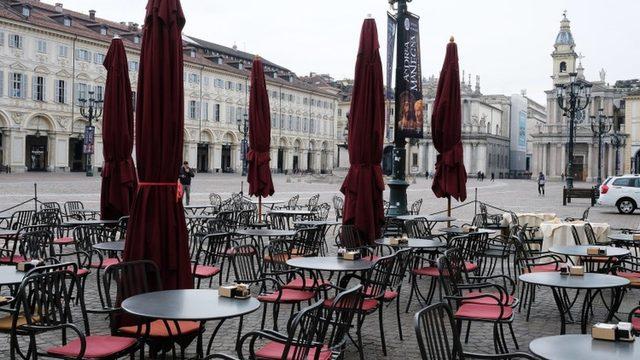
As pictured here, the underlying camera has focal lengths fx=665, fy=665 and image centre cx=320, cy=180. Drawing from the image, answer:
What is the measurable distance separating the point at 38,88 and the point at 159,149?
5048 centimetres

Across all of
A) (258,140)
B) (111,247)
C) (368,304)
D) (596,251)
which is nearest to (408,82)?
(258,140)

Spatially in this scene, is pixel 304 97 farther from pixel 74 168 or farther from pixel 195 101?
pixel 74 168

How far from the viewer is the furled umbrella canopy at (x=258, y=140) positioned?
Result: 536 inches

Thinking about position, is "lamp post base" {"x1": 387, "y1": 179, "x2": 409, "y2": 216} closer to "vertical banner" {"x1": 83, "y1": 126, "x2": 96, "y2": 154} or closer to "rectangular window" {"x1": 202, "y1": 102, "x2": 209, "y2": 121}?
"vertical banner" {"x1": 83, "y1": 126, "x2": 96, "y2": 154}

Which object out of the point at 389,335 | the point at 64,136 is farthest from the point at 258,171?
the point at 64,136

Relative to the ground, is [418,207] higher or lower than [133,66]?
lower

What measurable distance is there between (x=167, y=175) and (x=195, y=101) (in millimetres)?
62310

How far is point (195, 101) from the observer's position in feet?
221

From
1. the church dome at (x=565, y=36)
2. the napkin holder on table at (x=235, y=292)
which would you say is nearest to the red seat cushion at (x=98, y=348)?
the napkin holder on table at (x=235, y=292)

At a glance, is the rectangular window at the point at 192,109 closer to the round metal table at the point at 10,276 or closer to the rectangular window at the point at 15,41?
the rectangular window at the point at 15,41

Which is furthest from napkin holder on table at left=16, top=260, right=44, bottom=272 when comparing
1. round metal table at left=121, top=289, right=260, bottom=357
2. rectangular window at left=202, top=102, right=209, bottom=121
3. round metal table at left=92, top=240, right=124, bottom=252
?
rectangular window at left=202, top=102, right=209, bottom=121

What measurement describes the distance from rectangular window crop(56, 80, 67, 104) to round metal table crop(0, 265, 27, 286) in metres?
51.2

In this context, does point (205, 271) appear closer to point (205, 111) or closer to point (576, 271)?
point (576, 271)

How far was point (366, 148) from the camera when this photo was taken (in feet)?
34.5
